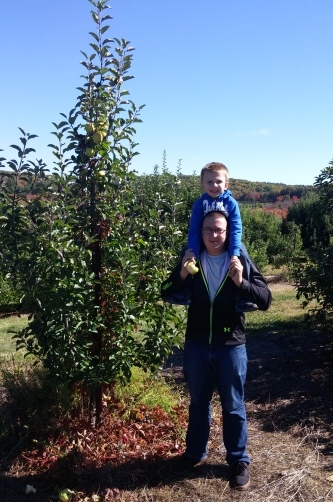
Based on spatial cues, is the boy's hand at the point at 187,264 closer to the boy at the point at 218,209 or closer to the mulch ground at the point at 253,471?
the boy at the point at 218,209

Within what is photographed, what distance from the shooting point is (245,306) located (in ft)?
10.1

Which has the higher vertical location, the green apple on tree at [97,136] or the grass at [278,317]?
the green apple on tree at [97,136]

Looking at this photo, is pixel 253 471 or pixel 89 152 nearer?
pixel 89 152

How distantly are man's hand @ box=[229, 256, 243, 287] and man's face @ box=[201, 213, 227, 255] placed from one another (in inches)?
6.3

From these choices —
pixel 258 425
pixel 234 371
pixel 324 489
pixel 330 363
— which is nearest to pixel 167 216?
pixel 234 371

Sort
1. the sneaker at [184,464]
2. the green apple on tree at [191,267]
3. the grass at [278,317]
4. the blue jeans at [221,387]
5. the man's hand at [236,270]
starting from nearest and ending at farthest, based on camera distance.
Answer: the man's hand at [236,270] < the green apple on tree at [191,267] < the blue jeans at [221,387] < the sneaker at [184,464] < the grass at [278,317]

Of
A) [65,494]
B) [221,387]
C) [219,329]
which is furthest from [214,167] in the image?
[65,494]

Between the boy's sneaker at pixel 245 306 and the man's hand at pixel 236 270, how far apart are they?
0.48ft

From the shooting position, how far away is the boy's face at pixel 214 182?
3.09 m

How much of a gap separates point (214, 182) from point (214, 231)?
0.30m

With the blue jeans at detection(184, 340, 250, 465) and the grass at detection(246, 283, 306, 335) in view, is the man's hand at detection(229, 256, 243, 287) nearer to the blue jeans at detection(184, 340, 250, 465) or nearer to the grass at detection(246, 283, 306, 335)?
the blue jeans at detection(184, 340, 250, 465)

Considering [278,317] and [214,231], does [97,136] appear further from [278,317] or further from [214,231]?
[278,317]

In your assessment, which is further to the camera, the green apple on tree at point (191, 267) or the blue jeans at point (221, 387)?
the blue jeans at point (221, 387)

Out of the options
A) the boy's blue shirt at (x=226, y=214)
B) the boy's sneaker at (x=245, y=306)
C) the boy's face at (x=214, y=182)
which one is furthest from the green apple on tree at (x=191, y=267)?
the boy's face at (x=214, y=182)
